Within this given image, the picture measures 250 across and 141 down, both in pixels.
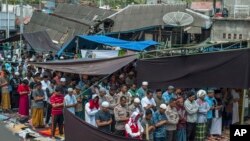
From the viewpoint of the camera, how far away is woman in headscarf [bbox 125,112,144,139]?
1015 cm

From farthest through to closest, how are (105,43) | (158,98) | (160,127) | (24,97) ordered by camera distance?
(105,43), (24,97), (158,98), (160,127)

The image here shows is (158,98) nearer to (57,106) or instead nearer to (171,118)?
(171,118)

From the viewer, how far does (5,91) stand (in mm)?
16297

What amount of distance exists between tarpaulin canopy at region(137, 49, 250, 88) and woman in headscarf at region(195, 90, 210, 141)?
1.56 ft

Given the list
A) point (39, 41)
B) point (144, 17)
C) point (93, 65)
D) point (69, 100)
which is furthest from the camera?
point (144, 17)

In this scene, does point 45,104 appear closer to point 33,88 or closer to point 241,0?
point 33,88

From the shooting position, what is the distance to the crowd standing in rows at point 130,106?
10.8m

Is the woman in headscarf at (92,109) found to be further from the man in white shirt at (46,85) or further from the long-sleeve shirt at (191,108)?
the man in white shirt at (46,85)

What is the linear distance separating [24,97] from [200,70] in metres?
6.44

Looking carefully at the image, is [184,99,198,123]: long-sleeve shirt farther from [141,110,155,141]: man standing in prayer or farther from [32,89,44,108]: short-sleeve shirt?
[32,89,44,108]: short-sleeve shirt

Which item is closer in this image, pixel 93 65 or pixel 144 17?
pixel 93 65

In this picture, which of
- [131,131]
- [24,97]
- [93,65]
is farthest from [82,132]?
[24,97]

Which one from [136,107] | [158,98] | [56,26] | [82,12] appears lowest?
[136,107]

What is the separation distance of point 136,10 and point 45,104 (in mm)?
15868
